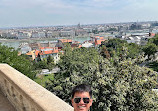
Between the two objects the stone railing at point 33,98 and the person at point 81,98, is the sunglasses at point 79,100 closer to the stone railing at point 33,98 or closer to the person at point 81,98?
the person at point 81,98

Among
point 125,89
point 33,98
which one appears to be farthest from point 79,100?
point 125,89

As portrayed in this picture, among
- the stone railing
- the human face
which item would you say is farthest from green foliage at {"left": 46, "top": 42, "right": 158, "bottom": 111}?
the human face

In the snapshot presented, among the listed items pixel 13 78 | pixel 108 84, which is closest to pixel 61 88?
pixel 108 84

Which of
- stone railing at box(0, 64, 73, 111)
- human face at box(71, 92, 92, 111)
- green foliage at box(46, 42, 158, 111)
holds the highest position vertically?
human face at box(71, 92, 92, 111)

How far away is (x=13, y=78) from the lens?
119 inches

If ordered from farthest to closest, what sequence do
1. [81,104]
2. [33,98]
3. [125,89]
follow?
[125,89] → [33,98] → [81,104]

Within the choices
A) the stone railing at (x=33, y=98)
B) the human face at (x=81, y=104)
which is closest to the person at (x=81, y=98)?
the human face at (x=81, y=104)

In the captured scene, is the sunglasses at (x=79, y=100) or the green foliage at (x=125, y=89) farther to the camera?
the green foliage at (x=125, y=89)

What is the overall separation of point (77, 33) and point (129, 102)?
6782 inches

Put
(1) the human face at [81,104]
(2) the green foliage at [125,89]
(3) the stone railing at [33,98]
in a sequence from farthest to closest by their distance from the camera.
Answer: (2) the green foliage at [125,89], (3) the stone railing at [33,98], (1) the human face at [81,104]

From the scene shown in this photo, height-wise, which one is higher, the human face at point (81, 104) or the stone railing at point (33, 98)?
the human face at point (81, 104)

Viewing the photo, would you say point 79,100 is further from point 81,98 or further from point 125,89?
point 125,89

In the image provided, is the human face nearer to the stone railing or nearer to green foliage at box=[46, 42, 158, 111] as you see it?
the stone railing

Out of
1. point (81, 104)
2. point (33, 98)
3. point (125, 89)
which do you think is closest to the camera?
point (81, 104)
